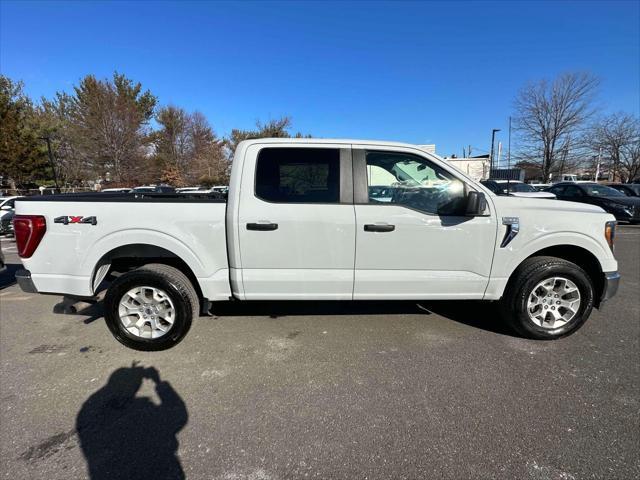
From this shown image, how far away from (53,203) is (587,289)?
5.30m

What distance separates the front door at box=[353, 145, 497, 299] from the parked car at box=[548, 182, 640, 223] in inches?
511

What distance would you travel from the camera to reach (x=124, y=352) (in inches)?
134

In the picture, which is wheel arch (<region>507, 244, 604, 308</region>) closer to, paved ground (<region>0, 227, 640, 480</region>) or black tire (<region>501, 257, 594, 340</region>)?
black tire (<region>501, 257, 594, 340</region>)

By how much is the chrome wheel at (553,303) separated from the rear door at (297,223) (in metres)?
1.94

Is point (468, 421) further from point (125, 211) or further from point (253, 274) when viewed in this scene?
point (125, 211)

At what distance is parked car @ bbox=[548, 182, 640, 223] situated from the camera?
41.0 feet

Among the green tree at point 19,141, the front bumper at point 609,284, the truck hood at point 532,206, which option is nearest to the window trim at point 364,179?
the truck hood at point 532,206

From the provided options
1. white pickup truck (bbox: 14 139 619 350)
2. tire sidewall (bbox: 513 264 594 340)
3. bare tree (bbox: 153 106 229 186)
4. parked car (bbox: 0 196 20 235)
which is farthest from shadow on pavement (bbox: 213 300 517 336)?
bare tree (bbox: 153 106 229 186)

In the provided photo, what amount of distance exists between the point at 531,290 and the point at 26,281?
497cm

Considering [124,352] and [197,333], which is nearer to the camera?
[124,352]

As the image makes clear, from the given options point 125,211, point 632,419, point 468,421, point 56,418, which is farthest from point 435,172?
point 56,418

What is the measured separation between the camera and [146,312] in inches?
133

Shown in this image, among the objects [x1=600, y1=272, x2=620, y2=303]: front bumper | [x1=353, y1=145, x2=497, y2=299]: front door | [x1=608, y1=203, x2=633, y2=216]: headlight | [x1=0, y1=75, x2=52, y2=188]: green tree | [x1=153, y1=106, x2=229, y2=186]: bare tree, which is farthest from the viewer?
[x1=153, y1=106, x2=229, y2=186]: bare tree

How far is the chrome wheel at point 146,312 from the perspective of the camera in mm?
3326
